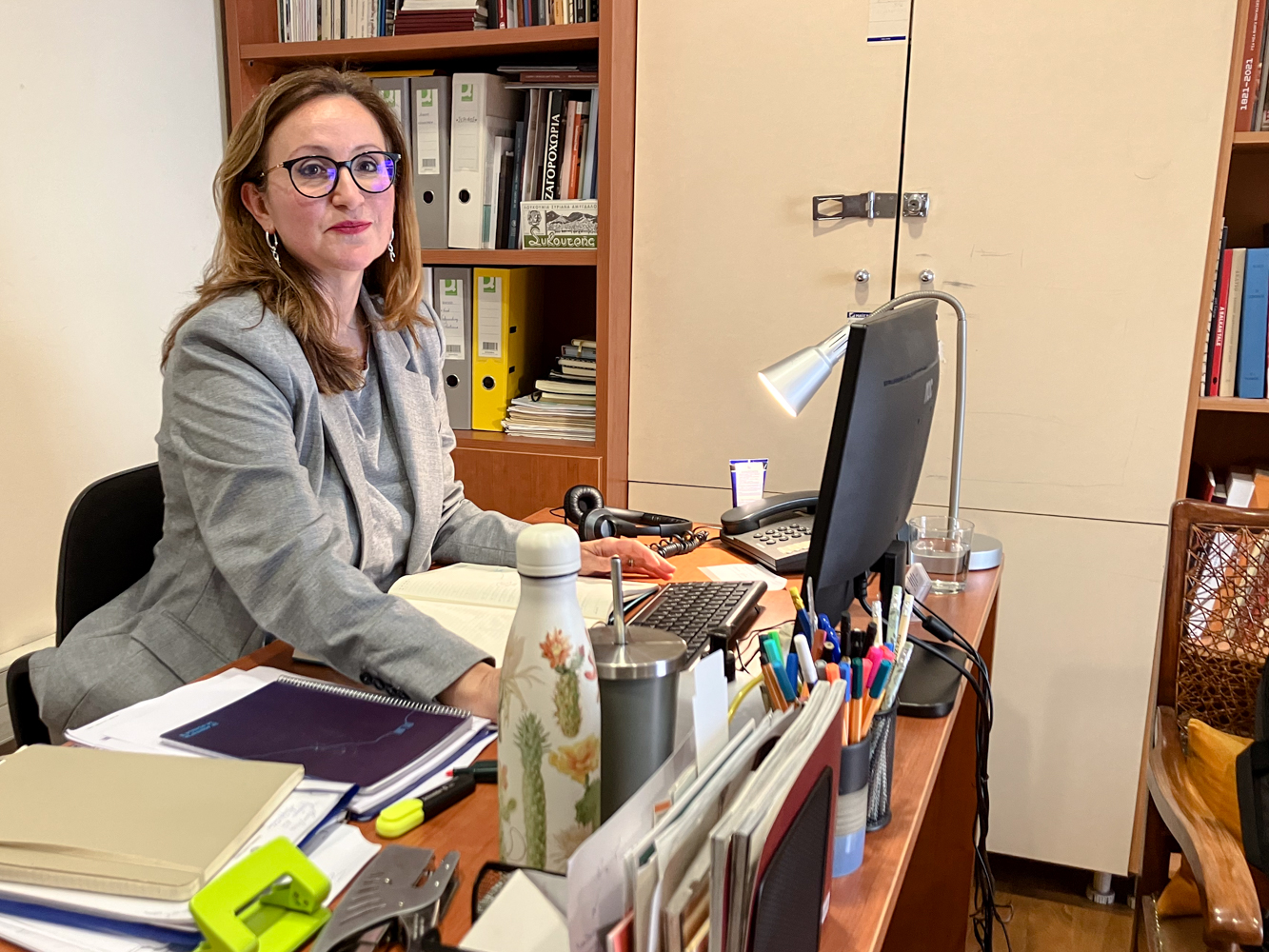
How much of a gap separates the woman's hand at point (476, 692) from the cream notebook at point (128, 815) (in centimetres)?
21

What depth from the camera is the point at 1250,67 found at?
1.97m

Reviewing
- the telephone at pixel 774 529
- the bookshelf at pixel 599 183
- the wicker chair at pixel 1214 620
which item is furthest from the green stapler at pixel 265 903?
the bookshelf at pixel 599 183

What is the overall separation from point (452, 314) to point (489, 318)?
10 cm

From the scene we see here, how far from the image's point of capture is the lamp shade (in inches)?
48.0

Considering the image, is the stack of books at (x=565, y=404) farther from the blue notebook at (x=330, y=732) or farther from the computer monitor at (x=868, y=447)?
the blue notebook at (x=330, y=732)

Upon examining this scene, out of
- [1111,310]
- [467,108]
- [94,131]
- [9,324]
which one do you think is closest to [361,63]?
[467,108]

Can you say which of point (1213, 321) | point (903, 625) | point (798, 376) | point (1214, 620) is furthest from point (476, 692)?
point (1213, 321)

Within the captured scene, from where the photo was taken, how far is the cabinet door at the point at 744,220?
6.94 feet

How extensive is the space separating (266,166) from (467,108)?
990mm

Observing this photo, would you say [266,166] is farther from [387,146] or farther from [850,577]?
[850,577]

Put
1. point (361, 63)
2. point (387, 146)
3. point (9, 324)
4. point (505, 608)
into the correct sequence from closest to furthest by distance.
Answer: point (505, 608) → point (387, 146) → point (9, 324) → point (361, 63)

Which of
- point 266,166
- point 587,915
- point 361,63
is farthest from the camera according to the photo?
point 361,63

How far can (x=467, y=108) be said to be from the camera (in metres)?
2.38

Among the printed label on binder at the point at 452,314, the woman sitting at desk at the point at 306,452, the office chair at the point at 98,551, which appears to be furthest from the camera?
the printed label on binder at the point at 452,314
